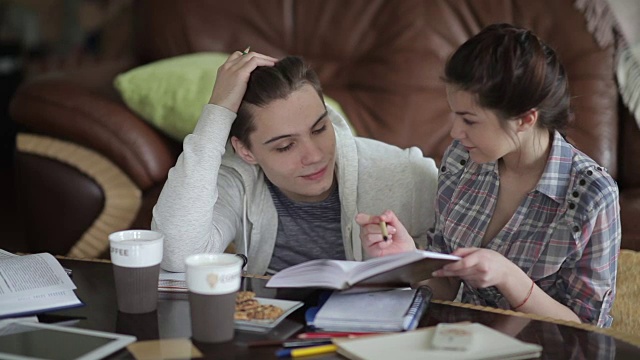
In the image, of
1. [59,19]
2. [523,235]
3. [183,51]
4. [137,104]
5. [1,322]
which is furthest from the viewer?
[59,19]

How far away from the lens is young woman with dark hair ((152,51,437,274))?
165cm

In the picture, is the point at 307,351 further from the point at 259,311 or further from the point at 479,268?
the point at 479,268

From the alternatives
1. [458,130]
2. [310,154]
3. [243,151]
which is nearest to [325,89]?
[243,151]

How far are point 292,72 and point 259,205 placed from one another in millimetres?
286

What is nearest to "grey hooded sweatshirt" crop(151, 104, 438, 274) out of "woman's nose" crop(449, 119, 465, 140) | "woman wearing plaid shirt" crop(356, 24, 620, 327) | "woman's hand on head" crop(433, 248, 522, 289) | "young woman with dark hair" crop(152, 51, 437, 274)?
"young woman with dark hair" crop(152, 51, 437, 274)

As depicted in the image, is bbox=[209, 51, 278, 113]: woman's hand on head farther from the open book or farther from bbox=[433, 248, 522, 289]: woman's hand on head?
bbox=[433, 248, 522, 289]: woman's hand on head

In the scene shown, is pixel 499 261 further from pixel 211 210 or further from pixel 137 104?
pixel 137 104

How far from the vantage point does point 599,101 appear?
2.50 meters

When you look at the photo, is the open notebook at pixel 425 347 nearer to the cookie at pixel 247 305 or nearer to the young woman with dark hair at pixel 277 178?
the cookie at pixel 247 305

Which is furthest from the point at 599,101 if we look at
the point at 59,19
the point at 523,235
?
the point at 59,19

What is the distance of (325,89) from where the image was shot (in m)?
2.75

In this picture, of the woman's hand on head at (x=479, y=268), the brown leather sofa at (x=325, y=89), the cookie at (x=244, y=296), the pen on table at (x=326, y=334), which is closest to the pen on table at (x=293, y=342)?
the pen on table at (x=326, y=334)

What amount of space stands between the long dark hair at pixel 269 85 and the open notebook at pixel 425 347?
2.18ft

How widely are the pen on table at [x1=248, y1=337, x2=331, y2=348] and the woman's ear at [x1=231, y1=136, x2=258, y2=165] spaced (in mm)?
646
